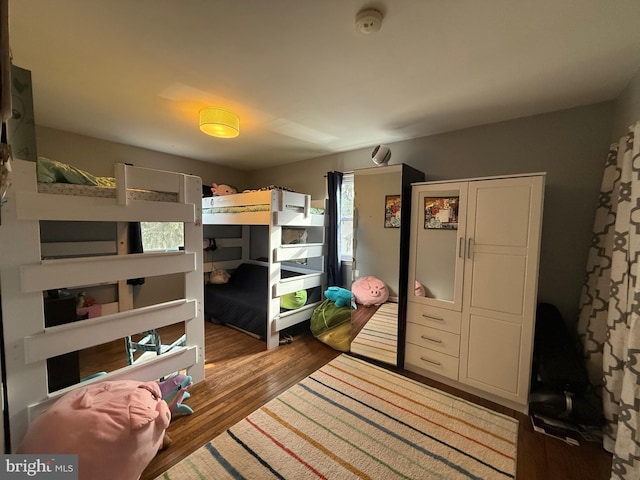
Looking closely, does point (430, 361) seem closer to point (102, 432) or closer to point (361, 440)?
point (361, 440)

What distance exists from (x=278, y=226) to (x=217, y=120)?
45.7 inches

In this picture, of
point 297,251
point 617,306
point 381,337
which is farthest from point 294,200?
point 617,306

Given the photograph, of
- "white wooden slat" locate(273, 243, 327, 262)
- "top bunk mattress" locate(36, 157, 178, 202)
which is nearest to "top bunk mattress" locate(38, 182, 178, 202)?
"top bunk mattress" locate(36, 157, 178, 202)

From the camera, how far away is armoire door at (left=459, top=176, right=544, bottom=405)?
185 centimetres

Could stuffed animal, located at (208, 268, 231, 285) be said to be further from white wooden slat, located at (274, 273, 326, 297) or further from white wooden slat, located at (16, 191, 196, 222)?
white wooden slat, located at (16, 191, 196, 222)

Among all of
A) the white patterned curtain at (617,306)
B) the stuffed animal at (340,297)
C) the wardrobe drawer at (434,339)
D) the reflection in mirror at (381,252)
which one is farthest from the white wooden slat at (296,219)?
the white patterned curtain at (617,306)

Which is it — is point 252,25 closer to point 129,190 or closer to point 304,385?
point 129,190

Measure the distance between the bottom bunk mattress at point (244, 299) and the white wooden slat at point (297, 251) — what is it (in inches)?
21.6

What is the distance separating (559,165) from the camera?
209 centimetres

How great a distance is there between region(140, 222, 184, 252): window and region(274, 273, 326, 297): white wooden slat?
158cm

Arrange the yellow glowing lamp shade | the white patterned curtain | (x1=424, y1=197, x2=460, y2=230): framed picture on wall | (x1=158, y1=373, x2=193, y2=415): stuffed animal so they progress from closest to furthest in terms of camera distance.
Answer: the white patterned curtain
(x1=158, y1=373, x2=193, y2=415): stuffed animal
the yellow glowing lamp shade
(x1=424, y1=197, x2=460, y2=230): framed picture on wall

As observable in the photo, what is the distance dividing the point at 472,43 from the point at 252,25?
115cm

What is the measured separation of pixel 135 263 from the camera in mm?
1688

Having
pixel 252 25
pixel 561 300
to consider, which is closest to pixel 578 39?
pixel 252 25
